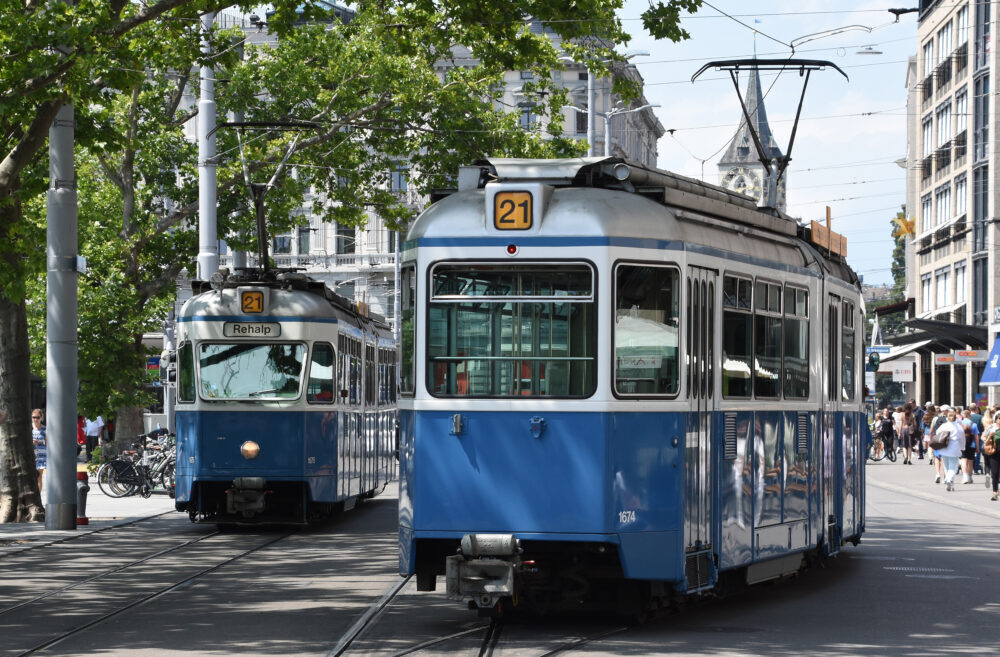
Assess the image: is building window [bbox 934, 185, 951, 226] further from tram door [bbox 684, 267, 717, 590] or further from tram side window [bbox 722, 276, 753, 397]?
tram door [bbox 684, 267, 717, 590]

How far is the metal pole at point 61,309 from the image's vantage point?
2067 cm

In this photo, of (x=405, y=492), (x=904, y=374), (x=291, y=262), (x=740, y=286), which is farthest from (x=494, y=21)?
(x=291, y=262)

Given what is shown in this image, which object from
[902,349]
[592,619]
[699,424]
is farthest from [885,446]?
[699,424]

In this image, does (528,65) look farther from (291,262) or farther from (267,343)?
(291,262)

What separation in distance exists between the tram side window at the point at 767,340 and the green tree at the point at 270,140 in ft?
18.4

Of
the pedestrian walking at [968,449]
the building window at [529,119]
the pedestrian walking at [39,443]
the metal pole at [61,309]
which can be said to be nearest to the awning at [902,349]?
the building window at [529,119]

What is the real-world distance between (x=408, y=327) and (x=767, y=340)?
3.08 metres

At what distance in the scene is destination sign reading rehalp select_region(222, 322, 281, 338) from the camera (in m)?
20.2

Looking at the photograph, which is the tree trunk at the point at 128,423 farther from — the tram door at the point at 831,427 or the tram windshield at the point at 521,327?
the tram windshield at the point at 521,327

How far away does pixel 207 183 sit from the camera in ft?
86.9

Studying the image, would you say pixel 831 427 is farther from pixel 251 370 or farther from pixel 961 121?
pixel 961 121

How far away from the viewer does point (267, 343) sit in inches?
799

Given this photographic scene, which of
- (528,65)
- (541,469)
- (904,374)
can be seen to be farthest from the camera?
(904,374)

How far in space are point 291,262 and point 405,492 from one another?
6899cm
